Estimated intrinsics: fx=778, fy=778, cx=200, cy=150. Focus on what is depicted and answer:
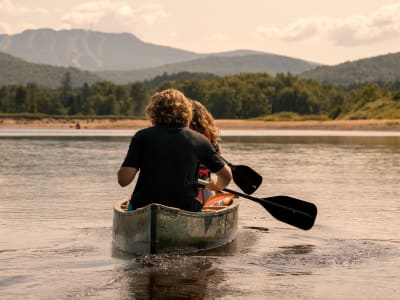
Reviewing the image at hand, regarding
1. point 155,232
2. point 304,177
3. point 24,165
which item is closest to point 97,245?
point 155,232

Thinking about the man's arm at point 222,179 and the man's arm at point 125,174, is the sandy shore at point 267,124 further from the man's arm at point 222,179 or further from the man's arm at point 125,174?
the man's arm at point 125,174

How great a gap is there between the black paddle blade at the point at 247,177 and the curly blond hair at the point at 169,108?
16.4ft

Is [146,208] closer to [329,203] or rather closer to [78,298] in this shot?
[78,298]

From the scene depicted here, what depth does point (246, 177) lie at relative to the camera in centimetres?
1582

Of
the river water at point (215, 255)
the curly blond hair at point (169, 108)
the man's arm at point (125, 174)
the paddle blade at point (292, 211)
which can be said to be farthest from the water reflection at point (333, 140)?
the man's arm at point (125, 174)

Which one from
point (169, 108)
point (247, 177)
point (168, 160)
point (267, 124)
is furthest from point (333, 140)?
point (267, 124)

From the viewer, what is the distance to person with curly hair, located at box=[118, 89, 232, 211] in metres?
10.9

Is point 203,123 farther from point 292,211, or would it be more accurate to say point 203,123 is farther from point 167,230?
point 167,230

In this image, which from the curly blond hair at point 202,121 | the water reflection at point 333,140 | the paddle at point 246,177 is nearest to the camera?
the curly blond hair at point 202,121

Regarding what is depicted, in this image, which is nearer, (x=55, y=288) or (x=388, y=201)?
(x=55, y=288)

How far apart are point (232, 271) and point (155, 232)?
1243 mm

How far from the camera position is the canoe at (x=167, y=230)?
35.7 ft

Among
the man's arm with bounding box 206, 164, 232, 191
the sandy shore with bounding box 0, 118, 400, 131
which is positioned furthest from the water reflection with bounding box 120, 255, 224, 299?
the sandy shore with bounding box 0, 118, 400, 131

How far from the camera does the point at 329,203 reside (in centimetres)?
2047
